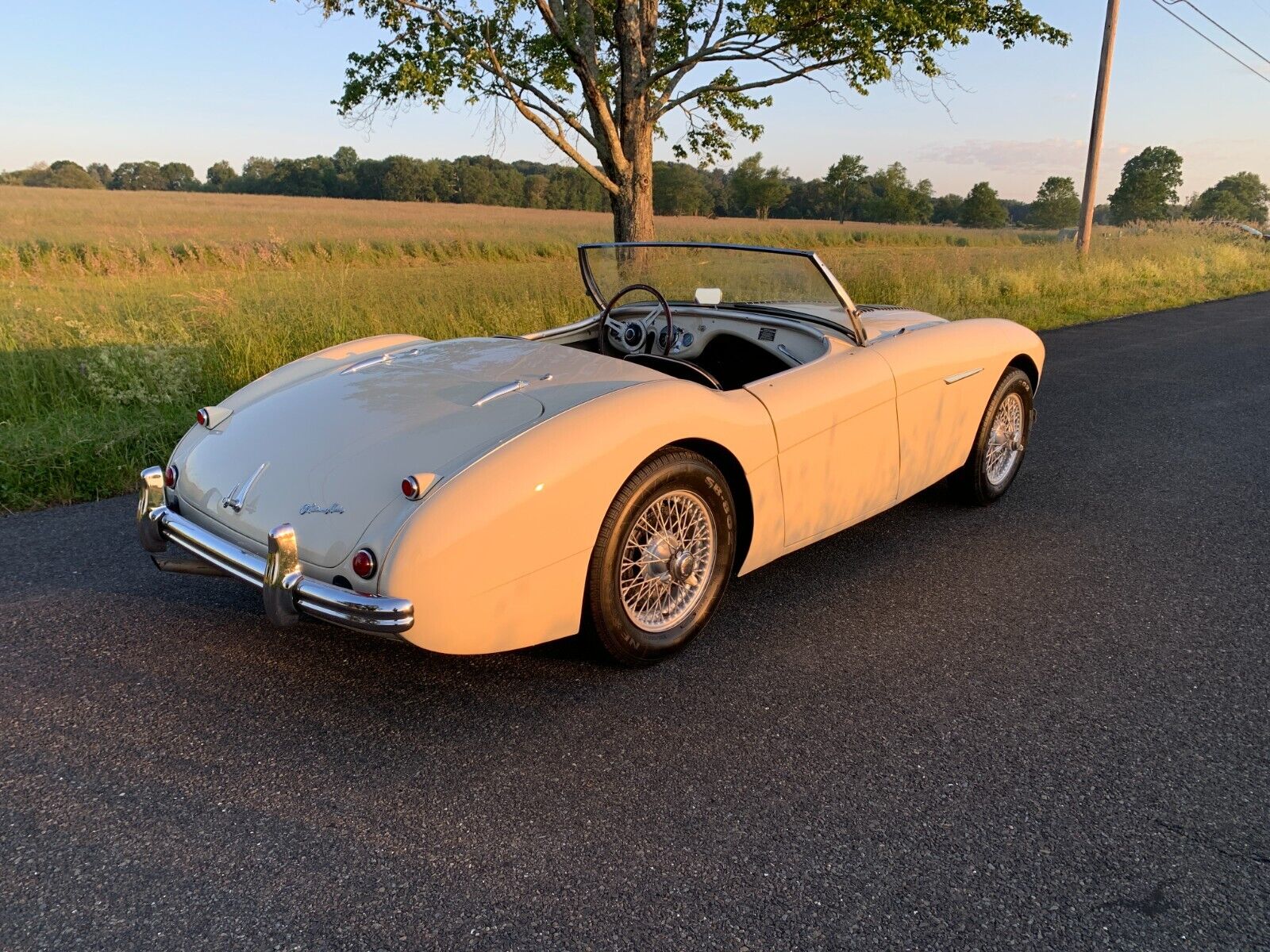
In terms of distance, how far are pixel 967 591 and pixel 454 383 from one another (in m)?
2.10

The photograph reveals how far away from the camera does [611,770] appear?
2.34m

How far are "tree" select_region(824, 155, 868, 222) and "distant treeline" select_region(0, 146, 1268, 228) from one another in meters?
0.08

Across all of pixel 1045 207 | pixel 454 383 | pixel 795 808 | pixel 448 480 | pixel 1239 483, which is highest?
pixel 1045 207

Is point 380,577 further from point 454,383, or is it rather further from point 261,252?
point 261,252

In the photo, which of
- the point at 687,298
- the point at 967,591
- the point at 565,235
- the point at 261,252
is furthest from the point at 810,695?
the point at 565,235

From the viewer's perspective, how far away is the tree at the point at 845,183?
2509 inches

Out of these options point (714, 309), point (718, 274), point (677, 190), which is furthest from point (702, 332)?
point (677, 190)

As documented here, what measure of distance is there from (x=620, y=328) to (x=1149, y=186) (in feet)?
258

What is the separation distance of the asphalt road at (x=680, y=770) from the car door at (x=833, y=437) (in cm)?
35

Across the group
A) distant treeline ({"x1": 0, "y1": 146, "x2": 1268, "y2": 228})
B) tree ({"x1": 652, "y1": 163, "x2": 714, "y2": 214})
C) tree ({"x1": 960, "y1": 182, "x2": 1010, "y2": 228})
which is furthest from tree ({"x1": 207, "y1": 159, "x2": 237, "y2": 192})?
tree ({"x1": 960, "y1": 182, "x2": 1010, "y2": 228})

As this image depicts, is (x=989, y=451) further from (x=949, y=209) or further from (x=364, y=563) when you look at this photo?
(x=949, y=209)

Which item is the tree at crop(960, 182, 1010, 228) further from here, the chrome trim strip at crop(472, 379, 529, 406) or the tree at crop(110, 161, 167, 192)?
the chrome trim strip at crop(472, 379, 529, 406)

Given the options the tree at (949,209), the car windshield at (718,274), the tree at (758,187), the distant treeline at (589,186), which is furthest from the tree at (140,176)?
the car windshield at (718,274)

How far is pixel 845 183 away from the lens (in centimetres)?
6525
